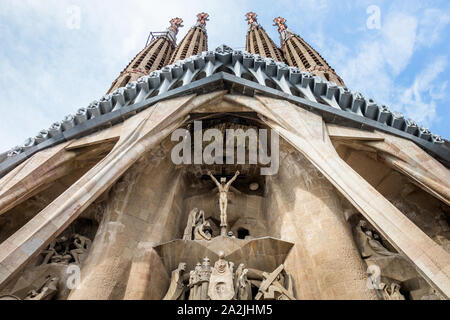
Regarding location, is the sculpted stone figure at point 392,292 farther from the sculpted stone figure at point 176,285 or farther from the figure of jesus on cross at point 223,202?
the sculpted stone figure at point 176,285

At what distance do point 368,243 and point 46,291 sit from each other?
5.63 m

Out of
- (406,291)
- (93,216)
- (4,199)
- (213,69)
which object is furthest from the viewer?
(213,69)

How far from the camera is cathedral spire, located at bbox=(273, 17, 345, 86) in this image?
686 inches

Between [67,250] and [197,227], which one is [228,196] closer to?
[197,227]

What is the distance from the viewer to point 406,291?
18.0 feet

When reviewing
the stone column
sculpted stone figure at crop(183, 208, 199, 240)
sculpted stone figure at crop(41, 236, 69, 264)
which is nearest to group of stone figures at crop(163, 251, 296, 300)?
the stone column

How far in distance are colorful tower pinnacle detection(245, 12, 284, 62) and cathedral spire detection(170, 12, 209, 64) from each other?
3.43 meters

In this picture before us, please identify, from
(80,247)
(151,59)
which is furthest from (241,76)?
(151,59)

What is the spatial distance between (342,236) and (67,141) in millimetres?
5632

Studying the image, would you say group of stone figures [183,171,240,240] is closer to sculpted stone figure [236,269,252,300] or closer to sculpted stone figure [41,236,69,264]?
sculpted stone figure [236,269,252,300]

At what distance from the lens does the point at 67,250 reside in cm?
640

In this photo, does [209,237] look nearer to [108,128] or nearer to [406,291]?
[108,128]
